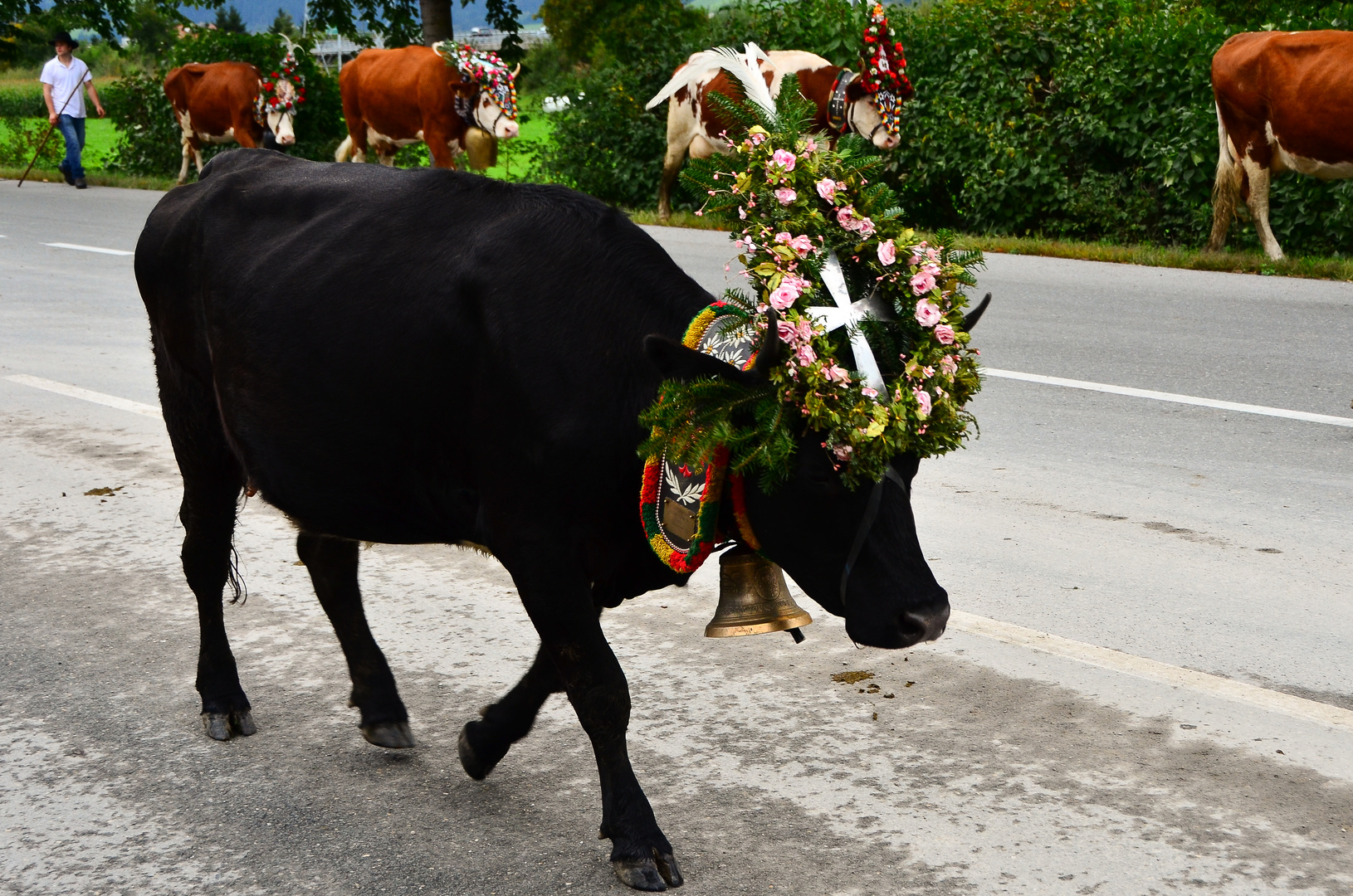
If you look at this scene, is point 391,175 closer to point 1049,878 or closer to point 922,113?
point 1049,878

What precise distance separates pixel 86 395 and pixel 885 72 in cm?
879

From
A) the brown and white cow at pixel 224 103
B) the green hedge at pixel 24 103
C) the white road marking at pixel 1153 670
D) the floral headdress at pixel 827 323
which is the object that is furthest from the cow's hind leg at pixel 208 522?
the green hedge at pixel 24 103

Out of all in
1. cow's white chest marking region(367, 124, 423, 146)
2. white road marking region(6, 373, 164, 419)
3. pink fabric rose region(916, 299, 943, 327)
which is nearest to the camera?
pink fabric rose region(916, 299, 943, 327)

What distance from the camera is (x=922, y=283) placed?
9.50 ft

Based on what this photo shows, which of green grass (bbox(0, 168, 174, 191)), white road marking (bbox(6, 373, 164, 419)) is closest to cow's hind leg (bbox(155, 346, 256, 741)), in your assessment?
white road marking (bbox(6, 373, 164, 419))

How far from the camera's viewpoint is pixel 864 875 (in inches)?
121

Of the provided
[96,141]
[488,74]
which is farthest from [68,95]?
[96,141]

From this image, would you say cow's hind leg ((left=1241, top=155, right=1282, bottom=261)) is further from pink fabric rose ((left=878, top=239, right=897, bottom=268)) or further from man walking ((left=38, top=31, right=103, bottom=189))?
man walking ((left=38, top=31, right=103, bottom=189))

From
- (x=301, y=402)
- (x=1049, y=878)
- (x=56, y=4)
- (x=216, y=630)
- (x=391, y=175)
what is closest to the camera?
(x=1049, y=878)

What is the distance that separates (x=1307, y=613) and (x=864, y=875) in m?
2.18

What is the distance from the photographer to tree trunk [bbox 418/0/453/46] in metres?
24.6

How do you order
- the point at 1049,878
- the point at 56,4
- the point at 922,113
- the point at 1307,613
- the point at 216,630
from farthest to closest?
the point at 56,4 < the point at 922,113 < the point at 1307,613 < the point at 216,630 < the point at 1049,878

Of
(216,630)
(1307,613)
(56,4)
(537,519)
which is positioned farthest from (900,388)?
(56,4)

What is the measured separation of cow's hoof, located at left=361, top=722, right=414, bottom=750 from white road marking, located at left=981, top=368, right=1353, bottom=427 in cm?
395
